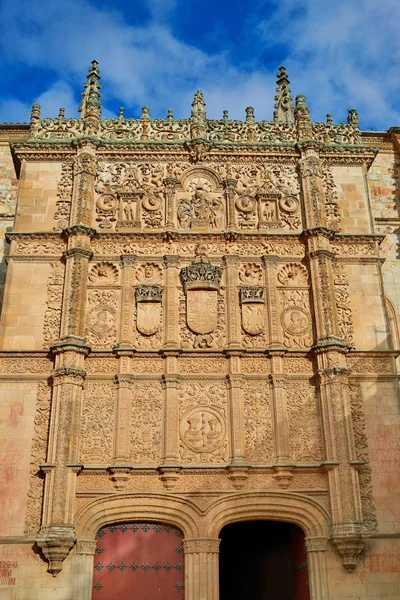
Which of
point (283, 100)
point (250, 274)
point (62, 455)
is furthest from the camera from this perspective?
point (283, 100)

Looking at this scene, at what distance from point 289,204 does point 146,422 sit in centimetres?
633

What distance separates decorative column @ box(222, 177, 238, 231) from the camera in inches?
647

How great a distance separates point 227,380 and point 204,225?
3.89 m

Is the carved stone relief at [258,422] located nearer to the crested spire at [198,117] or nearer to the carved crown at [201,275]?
the carved crown at [201,275]

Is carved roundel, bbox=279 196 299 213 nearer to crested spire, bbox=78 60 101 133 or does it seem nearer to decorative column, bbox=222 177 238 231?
decorative column, bbox=222 177 238 231

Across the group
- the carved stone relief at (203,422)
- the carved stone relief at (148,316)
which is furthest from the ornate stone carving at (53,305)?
the carved stone relief at (203,422)

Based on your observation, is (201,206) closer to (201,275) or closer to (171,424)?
(201,275)

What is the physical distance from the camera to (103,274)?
52.3 ft

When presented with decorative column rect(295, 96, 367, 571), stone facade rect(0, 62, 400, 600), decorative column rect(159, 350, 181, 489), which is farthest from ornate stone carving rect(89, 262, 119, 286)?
decorative column rect(295, 96, 367, 571)

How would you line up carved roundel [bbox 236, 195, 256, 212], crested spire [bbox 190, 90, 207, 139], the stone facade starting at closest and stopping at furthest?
the stone facade
carved roundel [bbox 236, 195, 256, 212]
crested spire [bbox 190, 90, 207, 139]

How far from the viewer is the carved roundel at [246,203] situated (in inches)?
660

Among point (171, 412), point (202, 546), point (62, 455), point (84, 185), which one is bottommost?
point (202, 546)

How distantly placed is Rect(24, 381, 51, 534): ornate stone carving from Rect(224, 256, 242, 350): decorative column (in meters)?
4.05

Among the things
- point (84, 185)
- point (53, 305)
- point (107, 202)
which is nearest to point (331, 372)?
point (53, 305)
